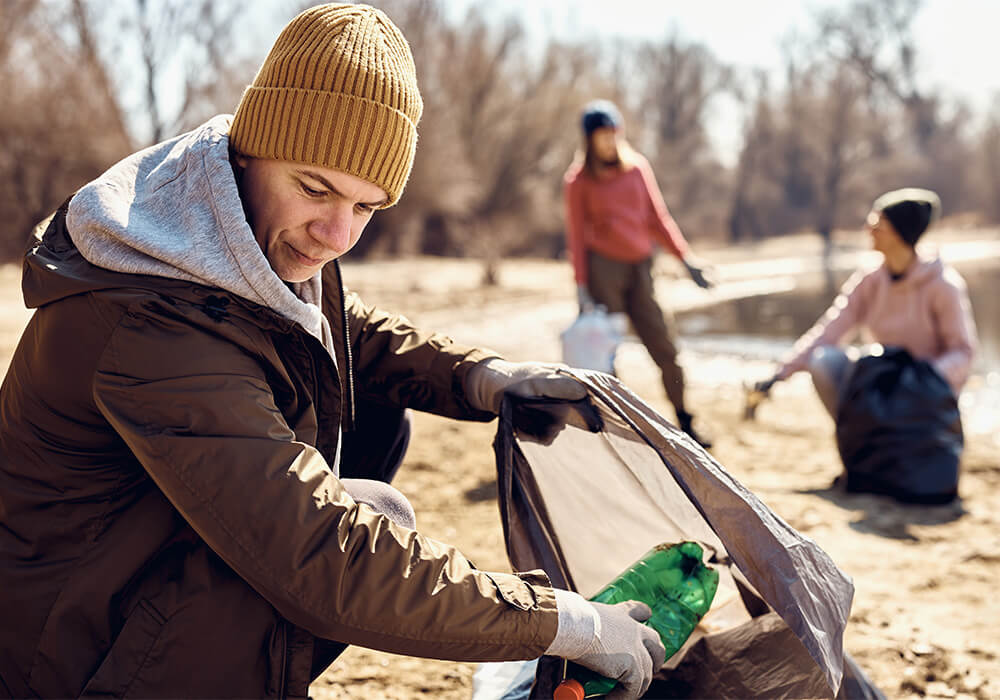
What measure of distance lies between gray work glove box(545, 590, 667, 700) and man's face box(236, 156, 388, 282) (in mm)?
678

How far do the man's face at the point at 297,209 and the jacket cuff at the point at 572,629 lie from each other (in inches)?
26.6

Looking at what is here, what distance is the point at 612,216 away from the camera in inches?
183

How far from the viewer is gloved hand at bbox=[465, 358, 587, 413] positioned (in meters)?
1.79

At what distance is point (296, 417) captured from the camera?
57.9 inches

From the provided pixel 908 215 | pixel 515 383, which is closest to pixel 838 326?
pixel 908 215

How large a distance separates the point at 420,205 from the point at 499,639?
65.1 feet

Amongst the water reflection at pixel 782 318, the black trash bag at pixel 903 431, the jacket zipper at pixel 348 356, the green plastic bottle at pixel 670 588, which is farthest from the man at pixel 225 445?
the water reflection at pixel 782 318

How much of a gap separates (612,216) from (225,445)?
3647 millimetres

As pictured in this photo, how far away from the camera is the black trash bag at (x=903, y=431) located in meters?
3.58

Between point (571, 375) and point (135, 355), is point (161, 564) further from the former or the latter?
point (571, 375)

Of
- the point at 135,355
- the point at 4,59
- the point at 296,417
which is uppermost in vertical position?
the point at 4,59

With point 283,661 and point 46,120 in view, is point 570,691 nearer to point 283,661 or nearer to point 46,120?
point 283,661

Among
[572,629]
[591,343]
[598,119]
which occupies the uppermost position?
[598,119]

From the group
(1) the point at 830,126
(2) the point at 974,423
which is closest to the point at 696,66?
(1) the point at 830,126
